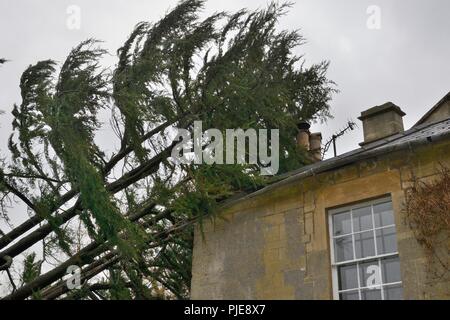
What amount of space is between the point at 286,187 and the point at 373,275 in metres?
2.09

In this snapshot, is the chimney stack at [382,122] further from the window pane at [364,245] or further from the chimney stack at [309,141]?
the window pane at [364,245]

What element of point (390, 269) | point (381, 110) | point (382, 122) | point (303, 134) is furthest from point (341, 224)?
point (303, 134)

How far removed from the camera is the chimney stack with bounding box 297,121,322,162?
1231cm

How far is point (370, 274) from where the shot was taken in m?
7.95

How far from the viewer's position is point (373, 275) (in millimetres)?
7918

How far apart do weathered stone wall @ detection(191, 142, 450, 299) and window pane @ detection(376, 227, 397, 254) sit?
0.18 m

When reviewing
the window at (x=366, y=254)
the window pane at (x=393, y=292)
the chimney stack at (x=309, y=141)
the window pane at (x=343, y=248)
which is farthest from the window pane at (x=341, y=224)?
the chimney stack at (x=309, y=141)

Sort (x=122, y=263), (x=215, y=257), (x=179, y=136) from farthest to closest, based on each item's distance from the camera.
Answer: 1. (x=122, y=263)
2. (x=179, y=136)
3. (x=215, y=257)

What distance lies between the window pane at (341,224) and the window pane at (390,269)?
2.47 ft

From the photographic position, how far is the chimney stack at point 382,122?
10.5m

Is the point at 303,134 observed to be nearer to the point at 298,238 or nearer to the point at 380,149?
the point at 298,238

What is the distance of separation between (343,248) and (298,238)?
757 millimetres

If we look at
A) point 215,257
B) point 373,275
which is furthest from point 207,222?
point 373,275
